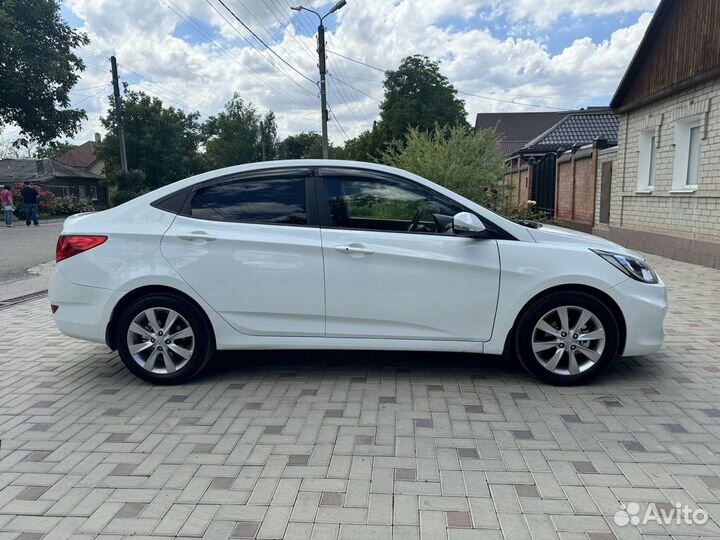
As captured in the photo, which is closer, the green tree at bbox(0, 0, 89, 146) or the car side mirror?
the car side mirror

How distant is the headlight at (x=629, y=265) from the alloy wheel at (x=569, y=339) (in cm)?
42

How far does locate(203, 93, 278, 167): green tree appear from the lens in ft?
238

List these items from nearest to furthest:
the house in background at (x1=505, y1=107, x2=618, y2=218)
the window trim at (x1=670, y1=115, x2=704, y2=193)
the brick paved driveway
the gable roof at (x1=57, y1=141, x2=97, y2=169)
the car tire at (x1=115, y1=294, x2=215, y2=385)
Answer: the brick paved driveway
the car tire at (x1=115, y1=294, x2=215, y2=385)
the window trim at (x1=670, y1=115, x2=704, y2=193)
the house in background at (x1=505, y1=107, x2=618, y2=218)
the gable roof at (x1=57, y1=141, x2=97, y2=169)

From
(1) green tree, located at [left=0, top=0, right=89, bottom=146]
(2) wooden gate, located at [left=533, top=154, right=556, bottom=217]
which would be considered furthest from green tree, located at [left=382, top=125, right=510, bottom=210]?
(1) green tree, located at [left=0, top=0, right=89, bottom=146]

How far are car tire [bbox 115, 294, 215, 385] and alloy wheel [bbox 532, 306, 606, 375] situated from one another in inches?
99.3

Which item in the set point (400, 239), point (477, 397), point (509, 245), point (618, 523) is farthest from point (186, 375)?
point (618, 523)

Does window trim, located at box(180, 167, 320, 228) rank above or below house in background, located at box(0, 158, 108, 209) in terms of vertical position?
below

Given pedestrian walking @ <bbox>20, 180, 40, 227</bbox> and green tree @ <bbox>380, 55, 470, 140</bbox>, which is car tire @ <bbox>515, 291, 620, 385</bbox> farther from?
green tree @ <bbox>380, 55, 470, 140</bbox>

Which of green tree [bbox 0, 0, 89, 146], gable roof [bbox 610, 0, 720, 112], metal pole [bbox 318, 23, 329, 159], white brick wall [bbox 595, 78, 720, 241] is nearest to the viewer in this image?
white brick wall [bbox 595, 78, 720, 241]

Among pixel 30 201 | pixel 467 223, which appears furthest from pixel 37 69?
pixel 467 223

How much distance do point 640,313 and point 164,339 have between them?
3586 millimetres

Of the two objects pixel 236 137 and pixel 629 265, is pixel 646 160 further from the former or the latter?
pixel 236 137

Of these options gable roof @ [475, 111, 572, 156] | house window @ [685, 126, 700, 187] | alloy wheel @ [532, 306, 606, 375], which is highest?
gable roof @ [475, 111, 572, 156]

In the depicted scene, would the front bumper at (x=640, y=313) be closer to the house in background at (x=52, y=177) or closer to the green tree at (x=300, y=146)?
the house in background at (x=52, y=177)
